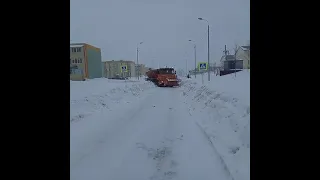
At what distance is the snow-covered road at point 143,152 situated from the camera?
508 cm

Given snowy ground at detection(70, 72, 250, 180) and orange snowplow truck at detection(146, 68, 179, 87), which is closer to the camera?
snowy ground at detection(70, 72, 250, 180)

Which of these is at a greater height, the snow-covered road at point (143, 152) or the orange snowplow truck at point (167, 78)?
the orange snowplow truck at point (167, 78)


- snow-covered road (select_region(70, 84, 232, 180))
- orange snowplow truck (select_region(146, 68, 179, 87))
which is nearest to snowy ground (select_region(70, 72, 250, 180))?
snow-covered road (select_region(70, 84, 232, 180))

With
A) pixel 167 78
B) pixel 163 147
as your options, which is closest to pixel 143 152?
pixel 163 147

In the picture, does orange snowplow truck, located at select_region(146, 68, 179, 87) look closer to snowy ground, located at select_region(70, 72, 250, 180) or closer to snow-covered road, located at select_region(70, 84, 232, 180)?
snowy ground, located at select_region(70, 72, 250, 180)

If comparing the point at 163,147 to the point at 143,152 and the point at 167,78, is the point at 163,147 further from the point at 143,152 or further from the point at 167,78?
the point at 167,78

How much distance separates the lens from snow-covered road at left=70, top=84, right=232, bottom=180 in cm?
508

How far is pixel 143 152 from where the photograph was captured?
6.36 metres

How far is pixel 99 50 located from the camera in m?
58.0

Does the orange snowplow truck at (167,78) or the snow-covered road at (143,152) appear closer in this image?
the snow-covered road at (143,152)

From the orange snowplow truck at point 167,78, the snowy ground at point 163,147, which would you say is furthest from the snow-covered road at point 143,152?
the orange snowplow truck at point 167,78

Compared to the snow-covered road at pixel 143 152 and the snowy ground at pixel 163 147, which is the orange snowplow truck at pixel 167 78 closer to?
the snowy ground at pixel 163 147
